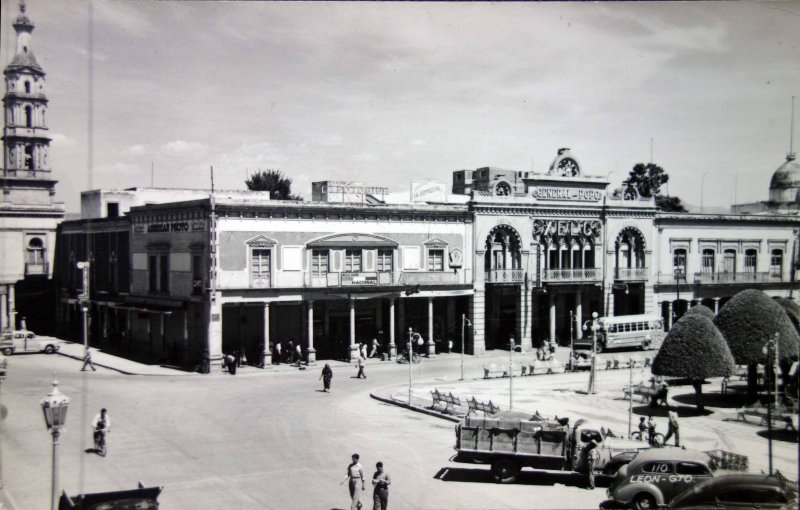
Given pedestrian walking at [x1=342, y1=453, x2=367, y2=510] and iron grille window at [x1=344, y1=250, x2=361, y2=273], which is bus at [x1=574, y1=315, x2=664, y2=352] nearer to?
iron grille window at [x1=344, y1=250, x2=361, y2=273]

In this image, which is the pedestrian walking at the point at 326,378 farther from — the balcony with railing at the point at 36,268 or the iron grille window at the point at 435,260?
the balcony with railing at the point at 36,268

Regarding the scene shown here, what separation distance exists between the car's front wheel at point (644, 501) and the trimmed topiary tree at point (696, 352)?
1249cm

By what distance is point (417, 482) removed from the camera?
22.0 meters

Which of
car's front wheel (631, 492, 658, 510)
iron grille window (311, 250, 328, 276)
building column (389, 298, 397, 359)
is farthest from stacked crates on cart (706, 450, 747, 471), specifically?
iron grille window (311, 250, 328, 276)

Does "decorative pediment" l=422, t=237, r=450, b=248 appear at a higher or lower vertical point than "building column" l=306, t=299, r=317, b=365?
higher

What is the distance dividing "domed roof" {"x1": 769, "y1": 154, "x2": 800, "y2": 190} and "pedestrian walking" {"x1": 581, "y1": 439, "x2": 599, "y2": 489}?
22.9 metres

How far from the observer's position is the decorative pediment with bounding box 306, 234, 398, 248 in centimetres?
4500

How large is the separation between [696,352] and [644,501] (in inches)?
515

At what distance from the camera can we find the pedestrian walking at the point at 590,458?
21578 mm

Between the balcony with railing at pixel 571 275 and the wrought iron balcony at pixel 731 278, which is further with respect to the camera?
the wrought iron balcony at pixel 731 278

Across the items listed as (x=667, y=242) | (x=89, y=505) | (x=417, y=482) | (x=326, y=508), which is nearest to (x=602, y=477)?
(x=417, y=482)

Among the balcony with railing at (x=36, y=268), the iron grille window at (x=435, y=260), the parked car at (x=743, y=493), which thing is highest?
the iron grille window at (x=435, y=260)

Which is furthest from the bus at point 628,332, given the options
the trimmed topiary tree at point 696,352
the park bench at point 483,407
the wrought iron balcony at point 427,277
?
the park bench at point 483,407

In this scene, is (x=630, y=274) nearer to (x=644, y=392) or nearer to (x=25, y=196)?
(x=644, y=392)
